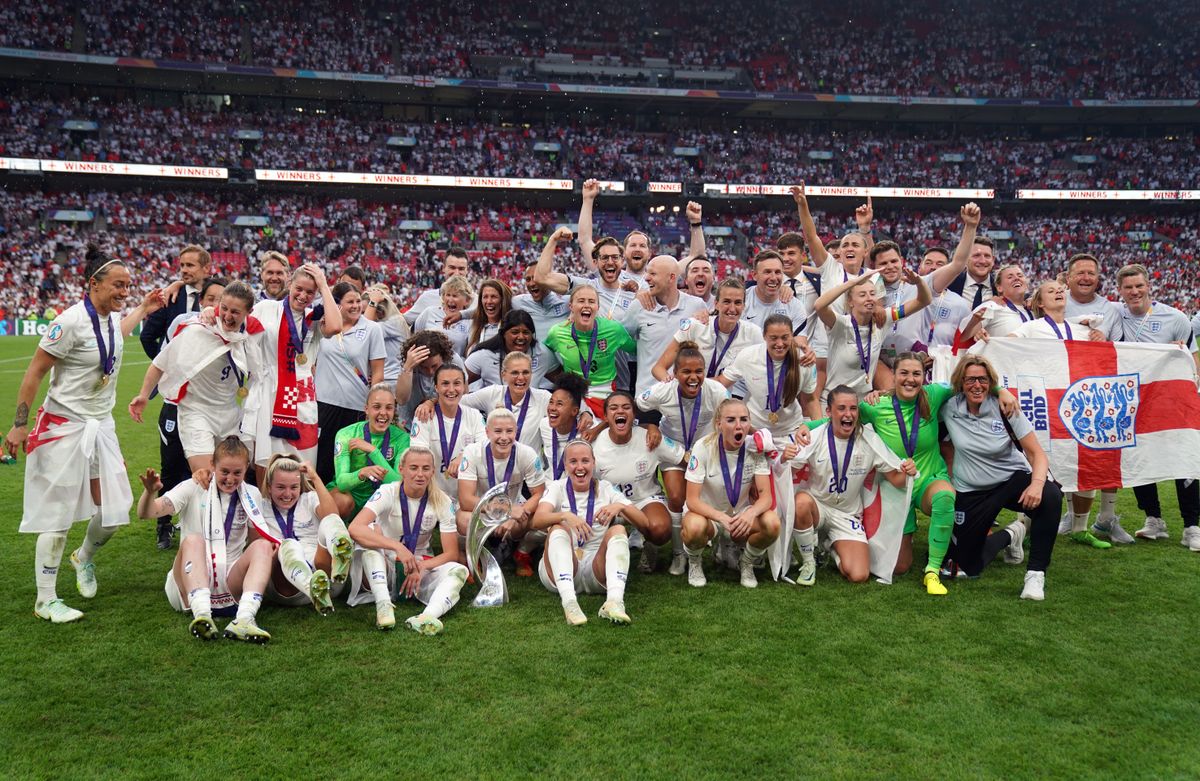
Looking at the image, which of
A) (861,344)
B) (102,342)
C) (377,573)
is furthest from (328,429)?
(861,344)

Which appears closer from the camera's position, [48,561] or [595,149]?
[48,561]

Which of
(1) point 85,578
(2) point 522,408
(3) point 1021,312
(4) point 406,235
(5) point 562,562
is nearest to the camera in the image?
(5) point 562,562

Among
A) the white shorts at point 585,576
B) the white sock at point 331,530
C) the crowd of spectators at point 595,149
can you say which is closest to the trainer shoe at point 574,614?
the white shorts at point 585,576

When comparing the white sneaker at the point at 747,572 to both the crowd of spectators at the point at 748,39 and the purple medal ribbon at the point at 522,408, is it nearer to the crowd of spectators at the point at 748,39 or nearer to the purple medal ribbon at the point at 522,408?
the purple medal ribbon at the point at 522,408

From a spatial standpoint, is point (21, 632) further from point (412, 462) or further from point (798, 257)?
point (798, 257)

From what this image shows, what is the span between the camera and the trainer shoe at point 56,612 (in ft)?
15.9

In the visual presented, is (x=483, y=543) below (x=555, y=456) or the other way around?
below

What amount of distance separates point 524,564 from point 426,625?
4.38 feet

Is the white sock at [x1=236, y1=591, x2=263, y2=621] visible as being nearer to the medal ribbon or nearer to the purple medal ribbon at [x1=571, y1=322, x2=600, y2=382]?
the purple medal ribbon at [x1=571, y1=322, x2=600, y2=382]

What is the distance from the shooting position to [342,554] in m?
4.68

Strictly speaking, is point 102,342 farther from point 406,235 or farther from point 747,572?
point 406,235

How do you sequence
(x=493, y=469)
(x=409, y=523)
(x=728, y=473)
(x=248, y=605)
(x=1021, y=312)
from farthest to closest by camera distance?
(x=1021, y=312) < (x=493, y=469) < (x=728, y=473) < (x=409, y=523) < (x=248, y=605)

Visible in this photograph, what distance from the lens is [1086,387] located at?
6477 millimetres

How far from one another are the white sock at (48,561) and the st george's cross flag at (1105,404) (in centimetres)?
669
